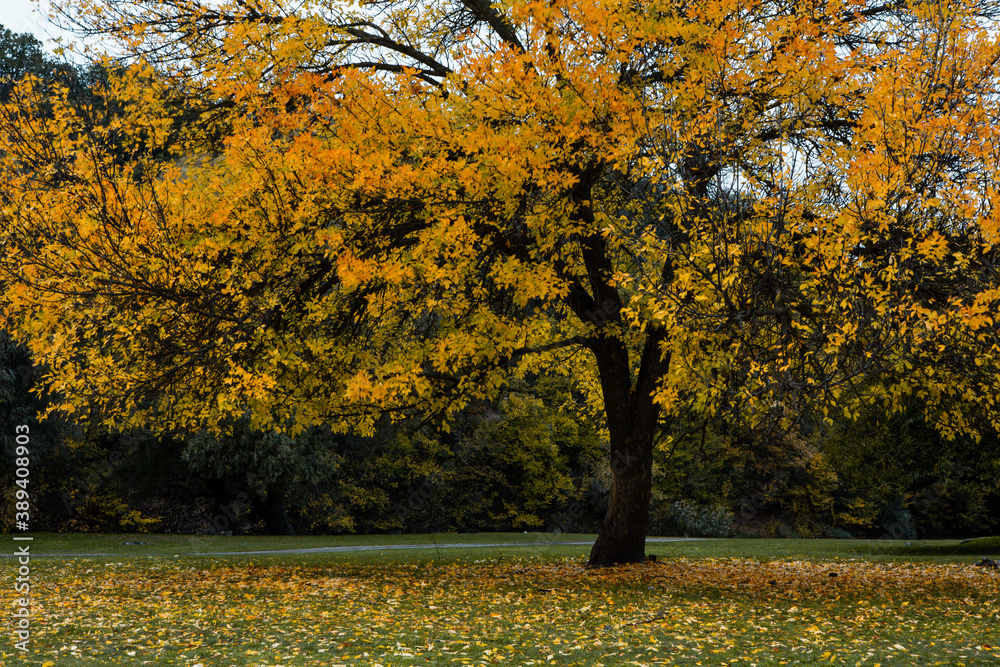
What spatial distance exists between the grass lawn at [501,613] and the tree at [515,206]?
2.40 metres

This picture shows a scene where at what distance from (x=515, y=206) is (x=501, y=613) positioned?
4.86 meters

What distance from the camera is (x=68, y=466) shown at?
2709cm

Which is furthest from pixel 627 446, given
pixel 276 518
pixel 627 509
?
pixel 276 518

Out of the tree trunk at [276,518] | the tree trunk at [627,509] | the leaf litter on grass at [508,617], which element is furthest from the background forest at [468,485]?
the leaf litter on grass at [508,617]

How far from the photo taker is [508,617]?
8.98 meters

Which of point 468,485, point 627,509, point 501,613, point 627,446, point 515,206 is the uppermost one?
point 515,206

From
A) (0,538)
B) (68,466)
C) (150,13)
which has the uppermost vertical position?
(150,13)

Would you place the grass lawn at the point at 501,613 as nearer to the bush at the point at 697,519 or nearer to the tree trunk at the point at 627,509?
the tree trunk at the point at 627,509

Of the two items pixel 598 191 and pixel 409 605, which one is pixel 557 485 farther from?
pixel 409 605

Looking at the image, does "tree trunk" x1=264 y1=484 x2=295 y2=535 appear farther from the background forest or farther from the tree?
the tree

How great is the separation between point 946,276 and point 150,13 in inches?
438

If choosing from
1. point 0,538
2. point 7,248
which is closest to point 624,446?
point 7,248

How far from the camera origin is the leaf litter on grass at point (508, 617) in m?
6.98

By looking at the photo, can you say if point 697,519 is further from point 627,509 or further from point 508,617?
point 508,617
